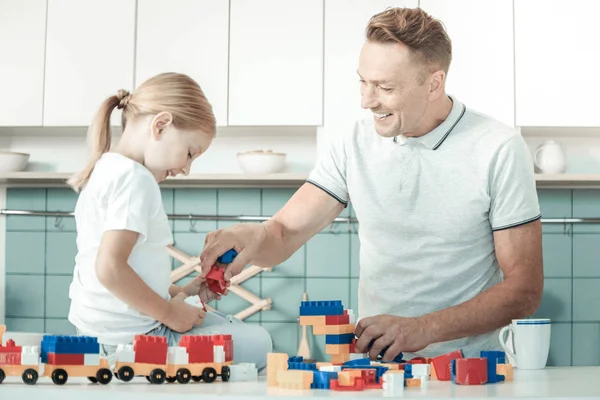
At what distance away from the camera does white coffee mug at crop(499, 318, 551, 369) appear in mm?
→ 1334

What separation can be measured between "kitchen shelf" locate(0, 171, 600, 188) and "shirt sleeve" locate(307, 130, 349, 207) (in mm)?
1127

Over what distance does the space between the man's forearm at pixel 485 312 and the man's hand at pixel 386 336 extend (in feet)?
0.22

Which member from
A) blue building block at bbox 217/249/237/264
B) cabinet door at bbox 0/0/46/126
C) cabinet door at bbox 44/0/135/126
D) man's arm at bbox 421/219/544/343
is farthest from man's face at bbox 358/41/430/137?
cabinet door at bbox 0/0/46/126

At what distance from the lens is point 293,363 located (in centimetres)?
104

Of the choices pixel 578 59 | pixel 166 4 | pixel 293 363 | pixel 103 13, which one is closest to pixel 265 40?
pixel 166 4

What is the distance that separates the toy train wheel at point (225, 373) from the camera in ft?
3.51

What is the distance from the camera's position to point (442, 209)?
5.49ft

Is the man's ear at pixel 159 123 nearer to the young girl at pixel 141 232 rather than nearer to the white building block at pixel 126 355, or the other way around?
the young girl at pixel 141 232

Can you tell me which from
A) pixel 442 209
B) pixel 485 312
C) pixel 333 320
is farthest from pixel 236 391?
pixel 442 209

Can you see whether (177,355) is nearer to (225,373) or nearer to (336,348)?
(225,373)

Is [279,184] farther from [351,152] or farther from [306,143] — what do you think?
[351,152]

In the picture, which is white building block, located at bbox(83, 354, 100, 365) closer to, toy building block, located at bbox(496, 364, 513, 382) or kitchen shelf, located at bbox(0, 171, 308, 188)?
toy building block, located at bbox(496, 364, 513, 382)

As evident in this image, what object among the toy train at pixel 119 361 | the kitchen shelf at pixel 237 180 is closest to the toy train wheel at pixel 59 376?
the toy train at pixel 119 361

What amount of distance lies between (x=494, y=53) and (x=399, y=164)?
56.0 inches
